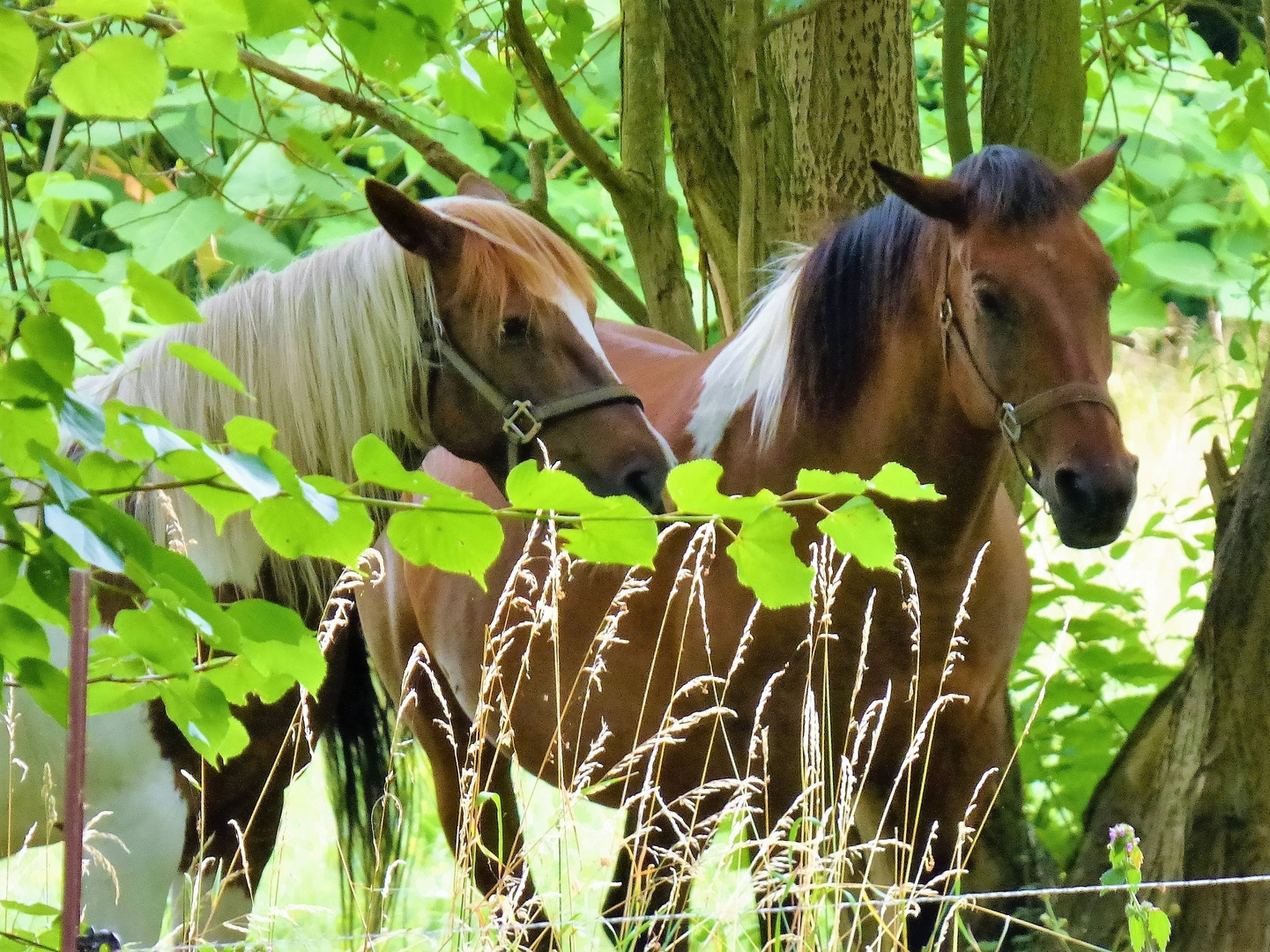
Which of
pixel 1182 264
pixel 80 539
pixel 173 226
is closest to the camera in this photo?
pixel 80 539

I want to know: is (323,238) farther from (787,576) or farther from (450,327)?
(787,576)

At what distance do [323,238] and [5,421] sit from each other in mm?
3896

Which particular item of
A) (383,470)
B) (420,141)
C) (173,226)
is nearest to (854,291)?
(420,141)

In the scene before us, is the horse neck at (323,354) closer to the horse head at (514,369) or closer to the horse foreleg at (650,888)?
the horse head at (514,369)

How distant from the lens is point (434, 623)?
3.02 meters

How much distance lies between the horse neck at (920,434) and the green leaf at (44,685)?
4.86 ft

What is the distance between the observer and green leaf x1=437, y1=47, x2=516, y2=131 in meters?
1.71

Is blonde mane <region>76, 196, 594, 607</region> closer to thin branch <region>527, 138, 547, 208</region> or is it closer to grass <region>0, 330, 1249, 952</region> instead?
grass <region>0, 330, 1249, 952</region>

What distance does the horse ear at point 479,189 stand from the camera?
2730 millimetres

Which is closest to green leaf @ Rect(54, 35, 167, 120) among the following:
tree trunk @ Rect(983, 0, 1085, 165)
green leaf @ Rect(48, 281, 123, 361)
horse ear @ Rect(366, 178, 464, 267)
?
green leaf @ Rect(48, 281, 123, 361)

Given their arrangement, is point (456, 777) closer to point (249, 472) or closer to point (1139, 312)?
point (249, 472)

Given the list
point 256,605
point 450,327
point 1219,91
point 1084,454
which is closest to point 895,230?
point 1084,454

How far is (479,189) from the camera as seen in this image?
2.75 meters

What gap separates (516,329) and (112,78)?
1329mm
